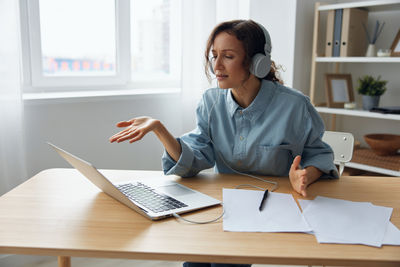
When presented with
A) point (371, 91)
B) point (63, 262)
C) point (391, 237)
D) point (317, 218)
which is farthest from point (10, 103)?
point (371, 91)

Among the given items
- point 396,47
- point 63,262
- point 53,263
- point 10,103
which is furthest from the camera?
point 396,47

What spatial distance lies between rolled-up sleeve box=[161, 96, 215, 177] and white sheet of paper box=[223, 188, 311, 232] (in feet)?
0.58

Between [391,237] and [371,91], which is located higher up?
[371,91]

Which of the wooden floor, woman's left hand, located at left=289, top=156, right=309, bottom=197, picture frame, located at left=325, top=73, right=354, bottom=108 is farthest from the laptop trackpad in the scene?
picture frame, located at left=325, top=73, right=354, bottom=108

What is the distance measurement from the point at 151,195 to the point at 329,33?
6.26ft

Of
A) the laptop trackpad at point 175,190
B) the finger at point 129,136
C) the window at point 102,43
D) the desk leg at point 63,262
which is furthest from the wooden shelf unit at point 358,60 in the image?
the desk leg at point 63,262

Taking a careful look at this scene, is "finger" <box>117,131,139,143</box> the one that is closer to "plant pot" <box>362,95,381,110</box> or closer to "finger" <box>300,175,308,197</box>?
"finger" <box>300,175,308,197</box>

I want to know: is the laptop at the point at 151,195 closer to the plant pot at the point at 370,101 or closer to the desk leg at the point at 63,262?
the desk leg at the point at 63,262

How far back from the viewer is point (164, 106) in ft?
7.95

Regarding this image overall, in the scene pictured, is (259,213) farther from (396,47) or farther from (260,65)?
(396,47)

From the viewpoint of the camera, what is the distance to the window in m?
2.16

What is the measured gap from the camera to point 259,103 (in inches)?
51.4

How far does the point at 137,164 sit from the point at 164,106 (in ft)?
1.35

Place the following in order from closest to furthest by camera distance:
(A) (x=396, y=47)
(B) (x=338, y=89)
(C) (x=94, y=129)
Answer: (C) (x=94, y=129), (A) (x=396, y=47), (B) (x=338, y=89)
